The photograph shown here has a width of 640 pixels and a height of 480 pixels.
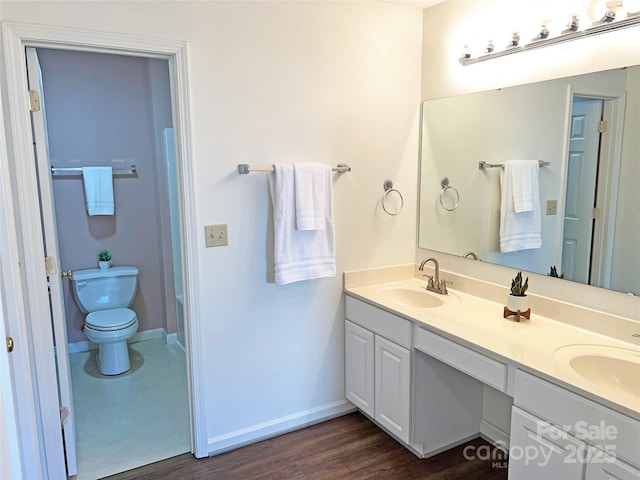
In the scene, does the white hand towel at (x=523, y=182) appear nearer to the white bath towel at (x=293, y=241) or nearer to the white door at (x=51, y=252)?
the white bath towel at (x=293, y=241)

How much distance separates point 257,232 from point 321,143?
61cm

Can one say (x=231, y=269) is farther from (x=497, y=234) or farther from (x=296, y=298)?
(x=497, y=234)

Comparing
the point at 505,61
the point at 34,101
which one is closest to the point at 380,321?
the point at 505,61

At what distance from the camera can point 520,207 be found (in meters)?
2.32

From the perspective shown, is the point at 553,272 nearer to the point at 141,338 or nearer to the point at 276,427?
the point at 276,427

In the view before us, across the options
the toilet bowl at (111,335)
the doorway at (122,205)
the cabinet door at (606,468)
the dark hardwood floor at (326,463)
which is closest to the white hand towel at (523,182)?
the cabinet door at (606,468)

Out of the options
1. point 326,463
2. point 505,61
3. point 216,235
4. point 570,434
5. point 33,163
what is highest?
point 505,61

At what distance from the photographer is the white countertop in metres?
1.51

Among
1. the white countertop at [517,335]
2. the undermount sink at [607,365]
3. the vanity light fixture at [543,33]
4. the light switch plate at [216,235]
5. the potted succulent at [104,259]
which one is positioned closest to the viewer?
the white countertop at [517,335]

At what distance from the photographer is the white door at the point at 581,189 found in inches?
77.0

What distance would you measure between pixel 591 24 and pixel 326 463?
2.39 m

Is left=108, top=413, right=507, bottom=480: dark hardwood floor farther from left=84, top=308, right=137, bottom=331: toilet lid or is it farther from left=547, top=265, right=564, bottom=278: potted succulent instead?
left=84, top=308, right=137, bottom=331: toilet lid

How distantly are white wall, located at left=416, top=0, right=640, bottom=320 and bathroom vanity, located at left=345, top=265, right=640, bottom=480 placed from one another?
85 millimetres

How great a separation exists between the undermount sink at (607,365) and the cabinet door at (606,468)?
308 millimetres
